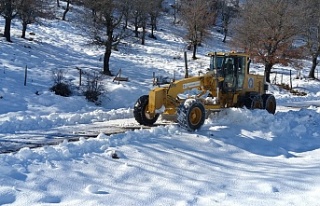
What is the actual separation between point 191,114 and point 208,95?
2.44m

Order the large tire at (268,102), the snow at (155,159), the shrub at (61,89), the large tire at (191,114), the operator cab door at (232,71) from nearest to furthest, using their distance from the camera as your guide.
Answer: the snow at (155,159) < the large tire at (191,114) < the operator cab door at (232,71) < the large tire at (268,102) < the shrub at (61,89)

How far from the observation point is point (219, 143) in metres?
11.3

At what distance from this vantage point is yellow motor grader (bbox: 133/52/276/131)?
496 inches

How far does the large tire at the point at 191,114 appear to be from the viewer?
12039 millimetres

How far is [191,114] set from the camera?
1236cm

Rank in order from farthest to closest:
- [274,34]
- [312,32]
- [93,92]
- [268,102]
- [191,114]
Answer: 1. [312,32]
2. [274,34]
3. [93,92]
4. [268,102]
5. [191,114]

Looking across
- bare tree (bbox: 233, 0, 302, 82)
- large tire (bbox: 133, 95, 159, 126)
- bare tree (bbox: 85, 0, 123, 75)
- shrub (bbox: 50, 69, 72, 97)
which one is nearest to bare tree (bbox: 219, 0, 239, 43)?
bare tree (bbox: 233, 0, 302, 82)

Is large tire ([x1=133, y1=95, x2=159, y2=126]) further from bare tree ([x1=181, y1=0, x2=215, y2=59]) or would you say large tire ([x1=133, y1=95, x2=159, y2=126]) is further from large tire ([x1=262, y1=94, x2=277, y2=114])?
bare tree ([x1=181, y1=0, x2=215, y2=59])

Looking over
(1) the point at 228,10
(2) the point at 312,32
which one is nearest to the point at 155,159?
(2) the point at 312,32

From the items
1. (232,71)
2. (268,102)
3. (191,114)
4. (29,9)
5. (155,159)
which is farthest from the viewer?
(29,9)

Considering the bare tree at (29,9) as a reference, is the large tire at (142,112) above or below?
below

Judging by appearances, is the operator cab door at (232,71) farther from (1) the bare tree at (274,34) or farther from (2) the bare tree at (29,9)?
(2) the bare tree at (29,9)

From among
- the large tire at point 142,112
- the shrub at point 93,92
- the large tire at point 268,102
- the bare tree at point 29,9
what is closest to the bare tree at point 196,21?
the bare tree at point 29,9

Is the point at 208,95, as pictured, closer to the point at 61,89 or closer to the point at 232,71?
the point at 232,71
